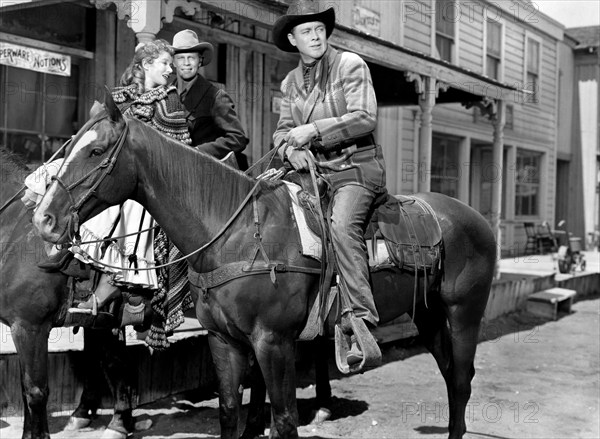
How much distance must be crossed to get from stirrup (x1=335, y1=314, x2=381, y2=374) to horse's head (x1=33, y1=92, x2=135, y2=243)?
1.44m

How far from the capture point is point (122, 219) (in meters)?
4.90

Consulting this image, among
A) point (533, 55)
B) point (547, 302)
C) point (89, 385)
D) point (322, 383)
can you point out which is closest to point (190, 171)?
point (89, 385)

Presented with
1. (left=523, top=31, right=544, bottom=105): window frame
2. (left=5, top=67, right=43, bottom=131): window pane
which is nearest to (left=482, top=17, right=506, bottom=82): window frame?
(left=523, top=31, right=544, bottom=105): window frame

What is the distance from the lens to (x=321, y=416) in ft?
19.7

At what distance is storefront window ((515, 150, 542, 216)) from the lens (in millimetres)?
21562

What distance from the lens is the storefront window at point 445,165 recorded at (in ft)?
57.0

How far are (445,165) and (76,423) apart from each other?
45.1 feet

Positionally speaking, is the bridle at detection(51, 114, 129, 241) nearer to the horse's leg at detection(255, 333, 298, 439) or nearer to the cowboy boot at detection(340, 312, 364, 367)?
the horse's leg at detection(255, 333, 298, 439)

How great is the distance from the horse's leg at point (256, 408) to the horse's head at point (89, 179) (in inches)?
83.2

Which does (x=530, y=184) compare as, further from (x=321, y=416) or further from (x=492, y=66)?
(x=321, y=416)

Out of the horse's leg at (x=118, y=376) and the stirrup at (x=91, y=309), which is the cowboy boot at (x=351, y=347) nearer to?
the stirrup at (x=91, y=309)

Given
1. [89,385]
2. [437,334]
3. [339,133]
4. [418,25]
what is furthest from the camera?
[418,25]

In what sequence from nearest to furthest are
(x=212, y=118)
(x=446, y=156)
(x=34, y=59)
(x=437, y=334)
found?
(x=212, y=118)
(x=437, y=334)
(x=34, y=59)
(x=446, y=156)

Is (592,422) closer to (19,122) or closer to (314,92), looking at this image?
(314,92)
